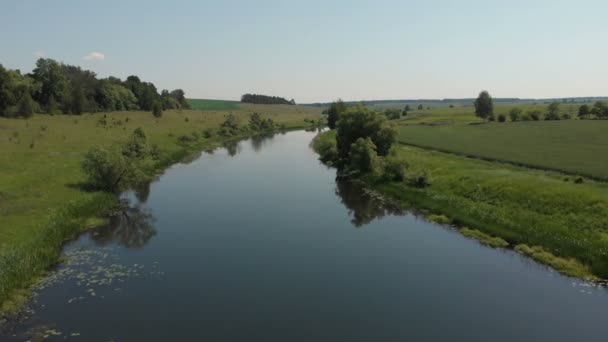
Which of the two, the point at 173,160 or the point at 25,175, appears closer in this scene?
the point at 25,175

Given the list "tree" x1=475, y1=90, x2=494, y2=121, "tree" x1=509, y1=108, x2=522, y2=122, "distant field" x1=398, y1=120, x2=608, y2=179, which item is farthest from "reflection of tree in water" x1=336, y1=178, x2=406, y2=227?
"tree" x1=509, y1=108, x2=522, y2=122

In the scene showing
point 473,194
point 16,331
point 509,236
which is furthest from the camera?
point 473,194

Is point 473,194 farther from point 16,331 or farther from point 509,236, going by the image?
point 16,331

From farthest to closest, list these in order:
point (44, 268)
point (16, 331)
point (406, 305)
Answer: point (44, 268) → point (406, 305) → point (16, 331)

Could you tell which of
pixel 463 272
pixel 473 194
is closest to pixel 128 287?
pixel 463 272

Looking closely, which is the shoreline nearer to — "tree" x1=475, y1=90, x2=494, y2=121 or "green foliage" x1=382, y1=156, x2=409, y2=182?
"green foliage" x1=382, y1=156, x2=409, y2=182

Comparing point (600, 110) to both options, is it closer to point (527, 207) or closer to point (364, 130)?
point (364, 130)

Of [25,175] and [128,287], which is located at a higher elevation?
[25,175]
